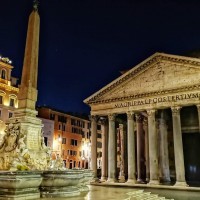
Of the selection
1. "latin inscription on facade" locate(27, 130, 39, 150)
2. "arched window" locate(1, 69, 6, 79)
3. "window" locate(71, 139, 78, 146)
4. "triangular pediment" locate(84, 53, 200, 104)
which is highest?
"arched window" locate(1, 69, 6, 79)

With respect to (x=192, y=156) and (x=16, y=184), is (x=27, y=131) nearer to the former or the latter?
(x=16, y=184)

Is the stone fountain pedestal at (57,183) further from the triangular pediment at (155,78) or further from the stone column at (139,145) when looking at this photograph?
the stone column at (139,145)

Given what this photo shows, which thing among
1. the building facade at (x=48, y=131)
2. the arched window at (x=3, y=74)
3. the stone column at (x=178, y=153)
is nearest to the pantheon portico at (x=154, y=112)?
the stone column at (x=178, y=153)

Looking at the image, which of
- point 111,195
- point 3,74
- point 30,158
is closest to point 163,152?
point 111,195

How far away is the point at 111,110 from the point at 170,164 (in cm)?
909

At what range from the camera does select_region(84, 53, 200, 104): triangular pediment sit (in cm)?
2192

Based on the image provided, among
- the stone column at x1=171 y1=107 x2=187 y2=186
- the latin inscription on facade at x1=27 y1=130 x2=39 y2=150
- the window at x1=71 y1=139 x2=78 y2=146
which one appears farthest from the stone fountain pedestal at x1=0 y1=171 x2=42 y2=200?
the window at x1=71 y1=139 x2=78 y2=146

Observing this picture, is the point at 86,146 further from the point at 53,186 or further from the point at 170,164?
the point at 53,186

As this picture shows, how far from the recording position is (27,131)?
30.8ft

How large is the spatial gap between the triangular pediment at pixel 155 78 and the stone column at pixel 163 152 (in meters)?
4.33

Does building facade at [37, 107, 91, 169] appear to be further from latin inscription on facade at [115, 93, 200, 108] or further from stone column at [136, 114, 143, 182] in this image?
latin inscription on facade at [115, 93, 200, 108]

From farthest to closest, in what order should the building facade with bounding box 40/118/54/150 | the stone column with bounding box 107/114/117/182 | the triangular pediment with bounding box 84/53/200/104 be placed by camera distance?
the building facade with bounding box 40/118/54/150
the stone column with bounding box 107/114/117/182
the triangular pediment with bounding box 84/53/200/104

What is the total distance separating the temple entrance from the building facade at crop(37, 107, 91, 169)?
20.4m

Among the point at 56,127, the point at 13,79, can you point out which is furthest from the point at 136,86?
the point at 56,127
